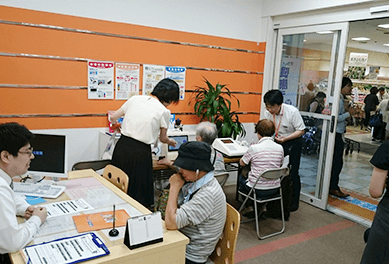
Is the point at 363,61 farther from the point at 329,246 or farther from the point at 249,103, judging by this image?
the point at 329,246

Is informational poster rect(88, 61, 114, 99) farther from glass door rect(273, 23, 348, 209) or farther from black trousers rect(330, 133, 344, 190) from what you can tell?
black trousers rect(330, 133, 344, 190)

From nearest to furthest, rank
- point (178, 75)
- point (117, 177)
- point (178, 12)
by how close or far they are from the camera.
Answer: point (117, 177), point (178, 12), point (178, 75)

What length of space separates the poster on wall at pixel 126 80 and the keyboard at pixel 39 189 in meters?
1.99

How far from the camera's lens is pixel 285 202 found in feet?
13.3

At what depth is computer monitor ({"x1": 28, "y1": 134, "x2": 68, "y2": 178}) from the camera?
2539mm

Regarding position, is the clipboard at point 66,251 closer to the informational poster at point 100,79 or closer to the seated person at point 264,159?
the seated person at point 264,159

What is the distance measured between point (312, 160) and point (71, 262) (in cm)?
396

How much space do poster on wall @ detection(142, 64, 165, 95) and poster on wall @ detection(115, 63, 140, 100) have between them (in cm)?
10

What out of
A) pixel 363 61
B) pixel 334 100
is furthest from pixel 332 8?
pixel 363 61

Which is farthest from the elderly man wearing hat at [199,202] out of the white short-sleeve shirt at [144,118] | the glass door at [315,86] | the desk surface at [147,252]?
the glass door at [315,86]

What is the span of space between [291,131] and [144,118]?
2141 mm

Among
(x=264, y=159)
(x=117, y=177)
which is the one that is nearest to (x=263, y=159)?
(x=264, y=159)

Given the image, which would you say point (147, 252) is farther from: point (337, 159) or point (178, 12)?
point (337, 159)

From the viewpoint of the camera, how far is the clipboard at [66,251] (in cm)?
152
